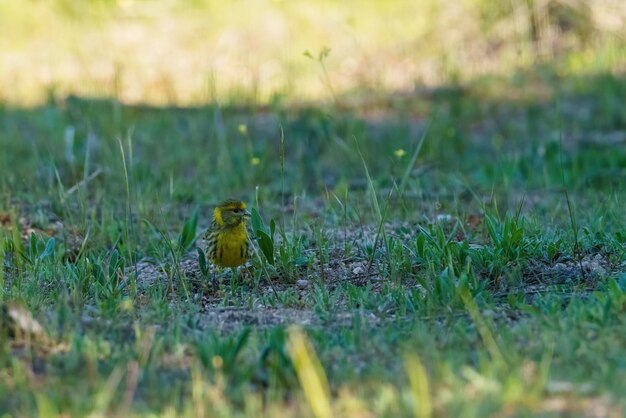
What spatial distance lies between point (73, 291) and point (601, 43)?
7232 mm

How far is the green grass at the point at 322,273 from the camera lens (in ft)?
12.0

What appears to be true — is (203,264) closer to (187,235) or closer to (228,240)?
(228,240)

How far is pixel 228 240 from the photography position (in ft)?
17.1

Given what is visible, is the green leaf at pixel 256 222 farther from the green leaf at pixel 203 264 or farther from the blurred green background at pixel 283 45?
the blurred green background at pixel 283 45

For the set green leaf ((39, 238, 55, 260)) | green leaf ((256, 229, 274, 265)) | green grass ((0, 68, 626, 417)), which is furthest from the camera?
green leaf ((39, 238, 55, 260))

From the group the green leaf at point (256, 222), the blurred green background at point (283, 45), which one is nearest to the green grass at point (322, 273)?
the green leaf at point (256, 222)

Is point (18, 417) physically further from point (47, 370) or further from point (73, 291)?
point (73, 291)

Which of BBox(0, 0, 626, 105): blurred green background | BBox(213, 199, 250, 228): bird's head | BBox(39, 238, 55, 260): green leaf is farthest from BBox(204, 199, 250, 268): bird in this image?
BBox(0, 0, 626, 105): blurred green background

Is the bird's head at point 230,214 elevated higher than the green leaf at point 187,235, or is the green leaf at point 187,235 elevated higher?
the bird's head at point 230,214

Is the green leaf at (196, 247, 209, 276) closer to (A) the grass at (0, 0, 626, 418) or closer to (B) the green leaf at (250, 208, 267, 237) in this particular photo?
(A) the grass at (0, 0, 626, 418)

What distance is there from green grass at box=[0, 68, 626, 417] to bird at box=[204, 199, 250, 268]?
0.34 feet

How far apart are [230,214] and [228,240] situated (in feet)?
0.83

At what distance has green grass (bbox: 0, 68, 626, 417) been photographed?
3643 millimetres

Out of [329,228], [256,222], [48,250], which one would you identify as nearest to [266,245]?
[256,222]
